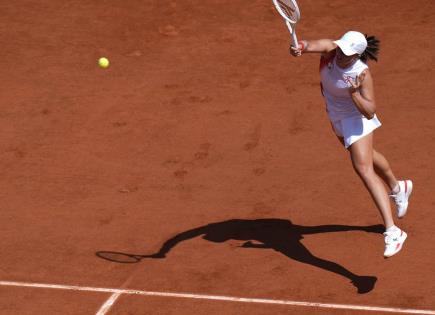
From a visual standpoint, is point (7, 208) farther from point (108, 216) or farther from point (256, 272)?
point (256, 272)

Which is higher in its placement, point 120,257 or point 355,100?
point 355,100

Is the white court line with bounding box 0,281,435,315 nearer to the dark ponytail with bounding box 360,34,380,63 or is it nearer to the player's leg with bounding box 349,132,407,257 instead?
the player's leg with bounding box 349,132,407,257

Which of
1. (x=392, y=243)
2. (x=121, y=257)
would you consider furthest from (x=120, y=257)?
(x=392, y=243)

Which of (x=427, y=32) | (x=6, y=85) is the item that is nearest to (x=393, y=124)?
(x=427, y=32)

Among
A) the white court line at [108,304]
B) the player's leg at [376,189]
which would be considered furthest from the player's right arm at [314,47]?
the white court line at [108,304]

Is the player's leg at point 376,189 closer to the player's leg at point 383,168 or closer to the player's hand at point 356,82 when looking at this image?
the player's leg at point 383,168

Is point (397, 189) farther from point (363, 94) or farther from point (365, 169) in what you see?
point (363, 94)

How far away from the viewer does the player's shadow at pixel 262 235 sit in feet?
33.7

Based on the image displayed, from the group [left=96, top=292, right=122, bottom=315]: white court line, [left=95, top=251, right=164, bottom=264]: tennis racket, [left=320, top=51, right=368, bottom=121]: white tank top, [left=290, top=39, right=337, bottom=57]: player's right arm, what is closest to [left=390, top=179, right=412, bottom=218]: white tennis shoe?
[left=320, top=51, right=368, bottom=121]: white tank top

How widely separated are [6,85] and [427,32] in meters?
6.44

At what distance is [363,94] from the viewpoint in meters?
9.18

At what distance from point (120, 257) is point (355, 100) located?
122 inches

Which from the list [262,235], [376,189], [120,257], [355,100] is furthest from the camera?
[262,235]

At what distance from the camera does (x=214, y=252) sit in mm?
10344
